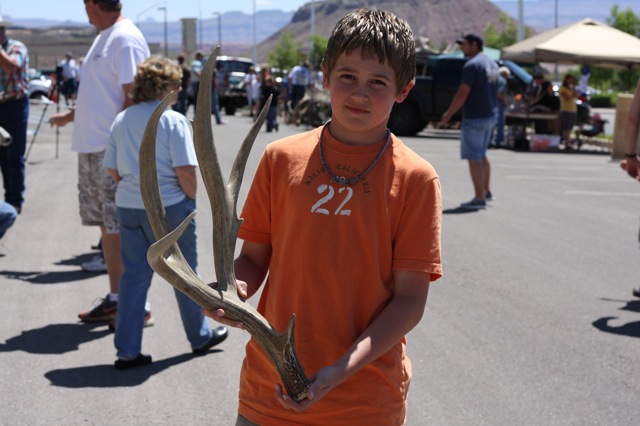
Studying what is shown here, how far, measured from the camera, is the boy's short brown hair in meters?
2.51

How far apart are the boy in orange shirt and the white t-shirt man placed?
4.29 m

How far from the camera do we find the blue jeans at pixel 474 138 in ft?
38.9

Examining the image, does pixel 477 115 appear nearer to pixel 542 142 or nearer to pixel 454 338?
pixel 454 338

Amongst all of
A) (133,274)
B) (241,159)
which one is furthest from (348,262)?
(133,274)

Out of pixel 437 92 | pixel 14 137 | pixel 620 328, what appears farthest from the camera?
pixel 437 92

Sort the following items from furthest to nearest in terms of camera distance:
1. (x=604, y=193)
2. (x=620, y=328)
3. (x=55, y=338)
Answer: (x=604, y=193) < (x=620, y=328) < (x=55, y=338)

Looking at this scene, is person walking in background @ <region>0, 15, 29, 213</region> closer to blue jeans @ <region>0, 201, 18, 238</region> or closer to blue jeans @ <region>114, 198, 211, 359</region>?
blue jeans @ <region>0, 201, 18, 238</region>

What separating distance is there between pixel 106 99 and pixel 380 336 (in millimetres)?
4750

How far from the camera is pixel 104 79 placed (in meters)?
6.74

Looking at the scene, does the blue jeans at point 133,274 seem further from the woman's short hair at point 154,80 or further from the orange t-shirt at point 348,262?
the orange t-shirt at point 348,262

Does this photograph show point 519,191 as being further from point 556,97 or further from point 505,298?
point 556,97

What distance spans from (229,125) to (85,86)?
2218 cm

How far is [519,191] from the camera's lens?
14297 mm

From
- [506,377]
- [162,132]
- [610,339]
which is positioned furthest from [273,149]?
[610,339]
